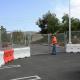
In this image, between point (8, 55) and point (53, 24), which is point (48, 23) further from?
point (8, 55)

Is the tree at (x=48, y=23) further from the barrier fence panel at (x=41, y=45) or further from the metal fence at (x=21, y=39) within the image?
the metal fence at (x=21, y=39)

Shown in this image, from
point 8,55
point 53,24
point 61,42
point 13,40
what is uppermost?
point 53,24

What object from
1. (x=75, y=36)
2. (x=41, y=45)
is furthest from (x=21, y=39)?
(x=41, y=45)

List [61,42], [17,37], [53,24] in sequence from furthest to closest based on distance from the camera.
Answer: [53,24] → [61,42] → [17,37]

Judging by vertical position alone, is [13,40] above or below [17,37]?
below

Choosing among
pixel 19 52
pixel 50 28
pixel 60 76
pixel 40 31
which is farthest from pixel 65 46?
pixel 40 31

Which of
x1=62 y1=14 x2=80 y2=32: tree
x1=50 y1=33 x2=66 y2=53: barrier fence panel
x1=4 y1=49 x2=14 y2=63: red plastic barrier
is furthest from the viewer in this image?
x1=62 y1=14 x2=80 y2=32: tree

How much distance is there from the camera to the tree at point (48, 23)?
2879 inches

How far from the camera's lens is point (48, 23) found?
7394cm

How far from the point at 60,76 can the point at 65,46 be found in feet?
67.1

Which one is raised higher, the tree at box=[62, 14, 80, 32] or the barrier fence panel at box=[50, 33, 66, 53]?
the tree at box=[62, 14, 80, 32]

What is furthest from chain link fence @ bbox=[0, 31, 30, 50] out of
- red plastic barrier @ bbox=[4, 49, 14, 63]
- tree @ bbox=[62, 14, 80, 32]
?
tree @ bbox=[62, 14, 80, 32]

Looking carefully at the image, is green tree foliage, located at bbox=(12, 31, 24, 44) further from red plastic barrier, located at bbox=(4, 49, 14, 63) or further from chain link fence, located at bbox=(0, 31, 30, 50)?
red plastic barrier, located at bbox=(4, 49, 14, 63)

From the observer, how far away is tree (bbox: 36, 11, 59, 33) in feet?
240
